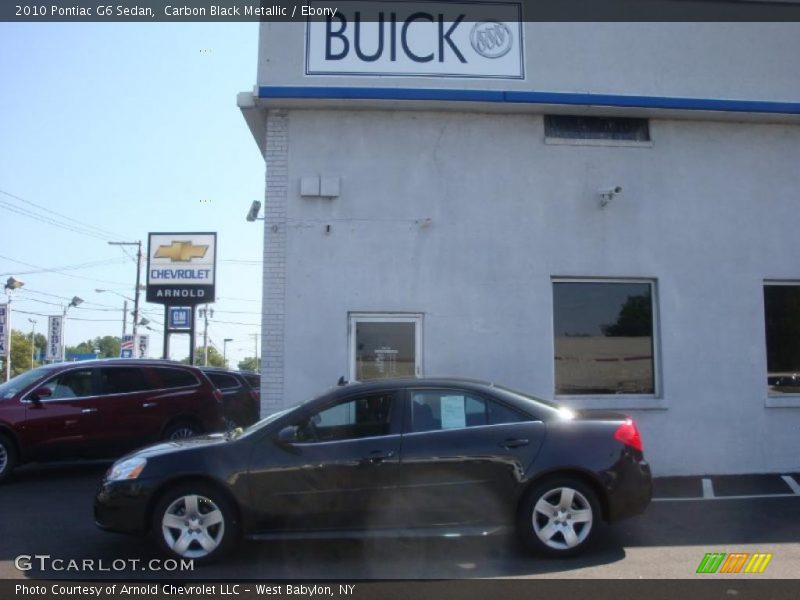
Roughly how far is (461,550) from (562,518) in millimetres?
951

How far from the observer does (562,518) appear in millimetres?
6152

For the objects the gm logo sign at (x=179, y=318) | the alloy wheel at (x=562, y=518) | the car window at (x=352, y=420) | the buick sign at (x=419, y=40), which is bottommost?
the alloy wheel at (x=562, y=518)

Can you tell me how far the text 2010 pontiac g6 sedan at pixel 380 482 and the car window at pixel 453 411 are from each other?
0.02 metres

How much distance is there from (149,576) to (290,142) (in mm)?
5927

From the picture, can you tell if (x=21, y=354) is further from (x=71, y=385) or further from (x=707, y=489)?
(x=707, y=489)

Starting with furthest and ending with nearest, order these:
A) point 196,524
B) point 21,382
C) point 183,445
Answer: point 21,382, point 183,445, point 196,524

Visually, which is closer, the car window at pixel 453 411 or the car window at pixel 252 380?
the car window at pixel 453 411

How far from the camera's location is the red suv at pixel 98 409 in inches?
403

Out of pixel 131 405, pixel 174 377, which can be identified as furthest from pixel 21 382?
pixel 174 377

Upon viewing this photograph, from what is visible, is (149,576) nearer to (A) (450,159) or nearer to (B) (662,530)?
(B) (662,530)

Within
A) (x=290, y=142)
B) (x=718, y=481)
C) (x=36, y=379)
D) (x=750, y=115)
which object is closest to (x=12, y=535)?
(x=36, y=379)

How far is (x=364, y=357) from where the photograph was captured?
963 centimetres

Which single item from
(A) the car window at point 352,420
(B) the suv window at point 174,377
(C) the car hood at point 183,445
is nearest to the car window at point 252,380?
(B) the suv window at point 174,377

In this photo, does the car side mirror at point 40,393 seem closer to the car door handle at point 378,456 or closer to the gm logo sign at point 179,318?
the car door handle at point 378,456
